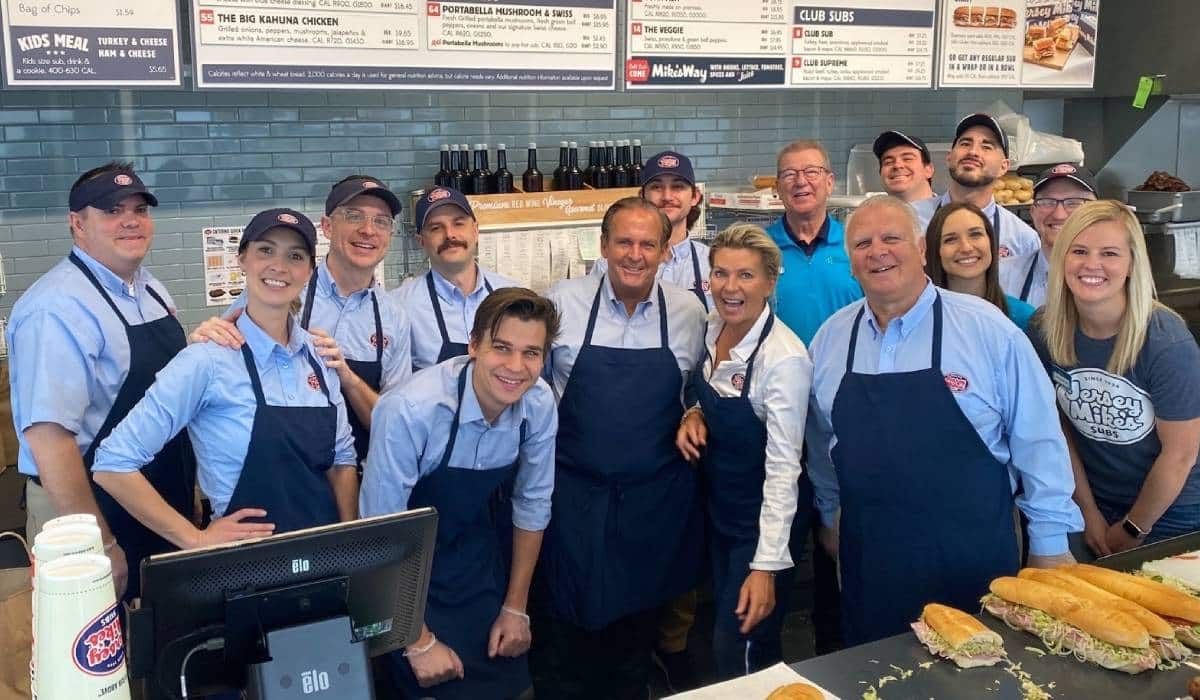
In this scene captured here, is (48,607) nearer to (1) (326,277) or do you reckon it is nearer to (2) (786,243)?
(1) (326,277)

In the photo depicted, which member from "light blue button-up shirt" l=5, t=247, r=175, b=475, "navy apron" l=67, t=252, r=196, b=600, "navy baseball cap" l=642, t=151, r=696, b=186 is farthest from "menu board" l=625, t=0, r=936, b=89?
"light blue button-up shirt" l=5, t=247, r=175, b=475

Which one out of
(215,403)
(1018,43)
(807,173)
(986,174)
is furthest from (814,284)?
(1018,43)

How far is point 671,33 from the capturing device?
446cm

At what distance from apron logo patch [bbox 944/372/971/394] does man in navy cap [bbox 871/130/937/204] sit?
1950mm

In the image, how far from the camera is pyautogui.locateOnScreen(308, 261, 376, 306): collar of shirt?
10.6 ft

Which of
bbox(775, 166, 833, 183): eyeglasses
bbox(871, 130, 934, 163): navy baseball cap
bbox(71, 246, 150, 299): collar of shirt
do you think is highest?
bbox(871, 130, 934, 163): navy baseball cap

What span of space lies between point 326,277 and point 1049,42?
4071mm

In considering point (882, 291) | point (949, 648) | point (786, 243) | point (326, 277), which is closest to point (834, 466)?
point (882, 291)

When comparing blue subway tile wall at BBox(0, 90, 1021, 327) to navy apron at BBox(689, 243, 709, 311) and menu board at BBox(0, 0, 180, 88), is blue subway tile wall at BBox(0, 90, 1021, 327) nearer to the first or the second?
menu board at BBox(0, 0, 180, 88)

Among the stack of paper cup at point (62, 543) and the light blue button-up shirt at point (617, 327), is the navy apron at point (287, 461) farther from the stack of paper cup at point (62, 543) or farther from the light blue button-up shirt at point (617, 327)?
the stack of paper cup at point (62, 543)

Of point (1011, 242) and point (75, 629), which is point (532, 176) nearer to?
point (1011, 242)

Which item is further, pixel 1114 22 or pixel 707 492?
pixel 1114 22

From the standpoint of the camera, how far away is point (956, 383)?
250 centimetres

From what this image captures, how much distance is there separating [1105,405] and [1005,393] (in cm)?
48
